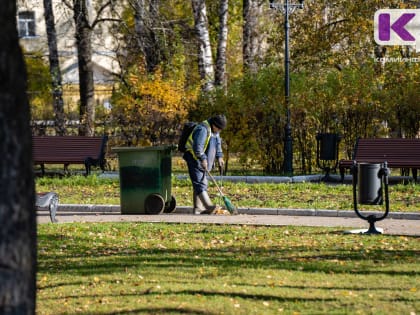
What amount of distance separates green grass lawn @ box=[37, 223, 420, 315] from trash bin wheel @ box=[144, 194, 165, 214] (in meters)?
2.27

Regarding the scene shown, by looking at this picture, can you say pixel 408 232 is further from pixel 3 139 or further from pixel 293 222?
pixel 3 139

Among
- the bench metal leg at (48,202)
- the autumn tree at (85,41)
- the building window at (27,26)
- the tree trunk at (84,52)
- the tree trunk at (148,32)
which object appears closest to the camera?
the bench metal leg at (48,202)

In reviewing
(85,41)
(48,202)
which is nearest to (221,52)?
(85,41)

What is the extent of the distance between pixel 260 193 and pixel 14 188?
1372 centimetres

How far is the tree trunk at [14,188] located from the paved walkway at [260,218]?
8.77 meters

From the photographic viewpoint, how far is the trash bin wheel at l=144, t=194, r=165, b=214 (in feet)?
55.0

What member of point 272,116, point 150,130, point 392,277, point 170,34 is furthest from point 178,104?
point 392,277

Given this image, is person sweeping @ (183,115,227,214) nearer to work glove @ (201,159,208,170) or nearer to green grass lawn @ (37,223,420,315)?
work glove @ (201,159,208,170)

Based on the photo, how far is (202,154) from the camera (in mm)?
16484

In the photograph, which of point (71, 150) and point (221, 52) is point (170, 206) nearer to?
point (71, 150)

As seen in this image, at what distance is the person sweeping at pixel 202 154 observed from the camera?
16469 mm

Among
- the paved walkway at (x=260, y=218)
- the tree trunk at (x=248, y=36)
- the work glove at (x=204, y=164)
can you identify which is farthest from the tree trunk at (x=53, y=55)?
the work glove at (x=204, y=164)

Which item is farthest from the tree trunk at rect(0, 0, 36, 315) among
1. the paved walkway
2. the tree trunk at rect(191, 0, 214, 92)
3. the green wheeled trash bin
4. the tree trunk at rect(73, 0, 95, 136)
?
the tree trunk at rect(191, 0, 214, 92)

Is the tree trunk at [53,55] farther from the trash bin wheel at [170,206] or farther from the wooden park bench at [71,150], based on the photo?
the trash bin wheel at [170,206]
